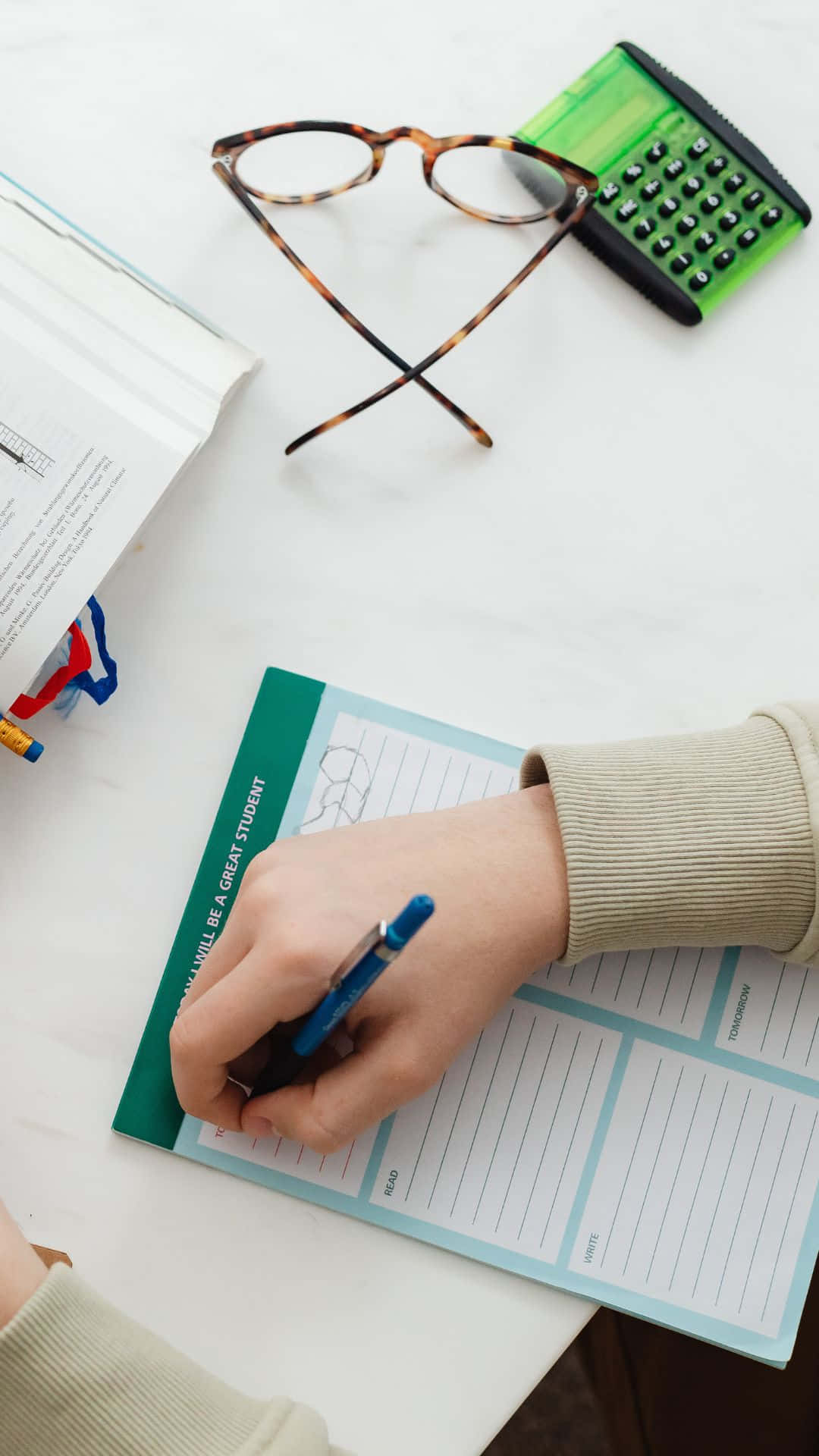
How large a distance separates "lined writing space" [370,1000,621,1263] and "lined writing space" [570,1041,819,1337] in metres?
0.02

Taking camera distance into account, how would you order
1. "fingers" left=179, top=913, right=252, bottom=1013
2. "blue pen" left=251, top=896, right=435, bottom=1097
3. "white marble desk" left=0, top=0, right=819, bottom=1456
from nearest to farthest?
"blue pen" left=251, top=896, right=435, bottom=1097 < "fingers" left=179, top=913, right=252, bottom=1013 < "white marble desk" left=0, top=0, right=819, bottom=1456

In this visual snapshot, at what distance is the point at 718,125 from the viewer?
2.31 feet

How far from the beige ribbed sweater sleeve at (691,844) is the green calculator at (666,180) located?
29 cm

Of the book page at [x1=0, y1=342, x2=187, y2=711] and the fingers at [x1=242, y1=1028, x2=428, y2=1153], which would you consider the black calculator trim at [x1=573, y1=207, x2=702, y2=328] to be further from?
the fingers at [x1=242, y1=1028, x2=428, y2=1153]

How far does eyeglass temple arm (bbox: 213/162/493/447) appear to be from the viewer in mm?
682

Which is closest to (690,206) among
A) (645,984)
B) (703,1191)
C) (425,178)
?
(425,178)

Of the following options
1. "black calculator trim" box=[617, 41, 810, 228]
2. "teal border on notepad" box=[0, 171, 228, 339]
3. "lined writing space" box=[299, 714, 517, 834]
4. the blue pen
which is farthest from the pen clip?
"black calculator trim" box=[617, 41, 810, 228]

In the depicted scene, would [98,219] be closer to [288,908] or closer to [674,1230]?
[288,908]

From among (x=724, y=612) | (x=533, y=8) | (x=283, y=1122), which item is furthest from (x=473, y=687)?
(x=533, y=8)

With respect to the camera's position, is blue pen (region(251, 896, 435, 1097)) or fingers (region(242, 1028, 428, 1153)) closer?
blue pen (region(251, 896, 435, 1097))

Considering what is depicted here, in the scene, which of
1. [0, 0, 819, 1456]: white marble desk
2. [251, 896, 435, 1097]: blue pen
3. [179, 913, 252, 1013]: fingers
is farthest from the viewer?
[0, 0, 819, 1456]: white marble desk

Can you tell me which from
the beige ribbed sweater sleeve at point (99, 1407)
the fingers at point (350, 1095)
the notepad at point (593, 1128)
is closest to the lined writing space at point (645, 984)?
the notepad at point (593, 1128)

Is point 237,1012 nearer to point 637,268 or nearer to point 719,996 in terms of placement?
point 719,996

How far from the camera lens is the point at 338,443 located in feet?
2.31
